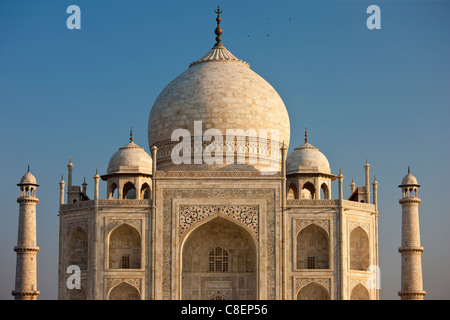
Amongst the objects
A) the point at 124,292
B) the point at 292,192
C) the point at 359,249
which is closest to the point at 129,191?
the point at 124,292

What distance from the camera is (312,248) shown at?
31.0 metres

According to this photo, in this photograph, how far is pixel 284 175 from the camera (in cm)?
3066

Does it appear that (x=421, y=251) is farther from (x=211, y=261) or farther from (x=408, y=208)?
Answer: (x=211, y=261)

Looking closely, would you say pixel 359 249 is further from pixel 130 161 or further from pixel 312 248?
pixel 130 161

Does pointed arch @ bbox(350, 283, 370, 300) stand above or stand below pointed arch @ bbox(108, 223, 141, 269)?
below

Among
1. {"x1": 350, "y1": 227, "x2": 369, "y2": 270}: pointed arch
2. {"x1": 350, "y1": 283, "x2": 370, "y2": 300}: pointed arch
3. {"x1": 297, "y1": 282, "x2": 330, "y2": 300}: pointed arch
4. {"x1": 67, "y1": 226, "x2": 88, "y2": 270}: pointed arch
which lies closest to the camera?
{"x1": 297, "y1": 282, "x2": 330, "y2": 300}: pointed arch

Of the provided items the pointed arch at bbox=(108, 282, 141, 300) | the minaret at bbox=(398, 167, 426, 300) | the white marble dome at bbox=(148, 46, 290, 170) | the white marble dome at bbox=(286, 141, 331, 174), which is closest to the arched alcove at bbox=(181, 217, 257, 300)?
the pointed arch at bbox=(108, 282, 141, 300)

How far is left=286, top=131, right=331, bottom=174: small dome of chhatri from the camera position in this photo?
108ft

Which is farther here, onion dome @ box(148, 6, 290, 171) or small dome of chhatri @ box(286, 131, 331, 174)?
small dome of chhatri @ box(286, 131, 331, 174)

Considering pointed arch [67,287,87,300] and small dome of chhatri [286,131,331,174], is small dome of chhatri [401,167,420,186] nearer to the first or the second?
small dome of chhatri [286,131,331,174]

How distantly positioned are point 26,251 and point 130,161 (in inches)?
185

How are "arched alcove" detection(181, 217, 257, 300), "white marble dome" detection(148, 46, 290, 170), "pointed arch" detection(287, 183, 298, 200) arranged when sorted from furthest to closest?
"pointed arch" detection(287, 183, 298, 200) < "white marble dome" detection(148, 46, 290, 170) < "arched alcove" detection(181, 217, 257, 300)

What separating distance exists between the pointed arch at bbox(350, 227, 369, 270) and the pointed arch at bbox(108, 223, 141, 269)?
266 inches
